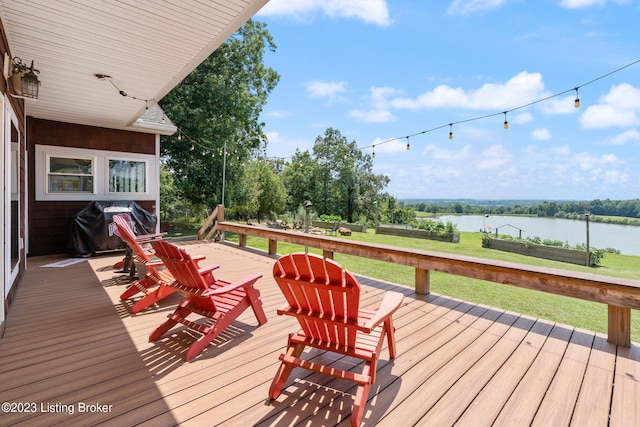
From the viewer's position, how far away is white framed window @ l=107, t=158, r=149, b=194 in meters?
6.91

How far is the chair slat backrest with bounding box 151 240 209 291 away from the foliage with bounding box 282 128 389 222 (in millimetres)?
22750

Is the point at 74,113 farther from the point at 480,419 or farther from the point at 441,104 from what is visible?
the point at 441,104

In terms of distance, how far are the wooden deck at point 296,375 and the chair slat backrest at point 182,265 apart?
18.8 inches

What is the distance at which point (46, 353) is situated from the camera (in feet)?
7.75

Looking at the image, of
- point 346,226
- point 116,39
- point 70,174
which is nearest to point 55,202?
point 70,174

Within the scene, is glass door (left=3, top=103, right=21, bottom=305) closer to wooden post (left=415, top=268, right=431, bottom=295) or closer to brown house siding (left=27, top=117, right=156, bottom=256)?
brown house siding (left=27, top=117, right=156, bottom=256)

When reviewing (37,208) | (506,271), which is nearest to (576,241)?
(506,271)

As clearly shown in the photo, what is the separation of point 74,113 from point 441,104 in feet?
113

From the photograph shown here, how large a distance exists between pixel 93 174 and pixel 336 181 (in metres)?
20.7

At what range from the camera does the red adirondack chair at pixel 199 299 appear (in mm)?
2449

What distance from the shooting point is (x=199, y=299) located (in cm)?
259

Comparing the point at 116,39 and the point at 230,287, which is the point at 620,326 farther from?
the point at 116,39

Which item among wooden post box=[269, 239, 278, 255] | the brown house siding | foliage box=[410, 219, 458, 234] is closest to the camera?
the brown house siding

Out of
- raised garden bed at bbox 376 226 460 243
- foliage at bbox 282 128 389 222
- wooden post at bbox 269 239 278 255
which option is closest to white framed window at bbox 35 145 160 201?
wooden post at bbox 269 239 278 255
